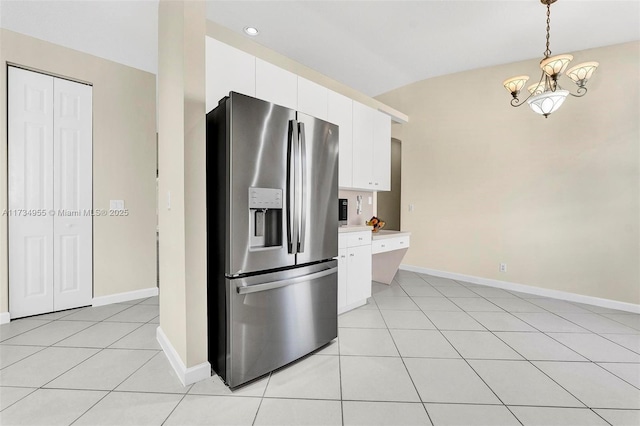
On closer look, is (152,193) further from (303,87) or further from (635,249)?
(635,249)

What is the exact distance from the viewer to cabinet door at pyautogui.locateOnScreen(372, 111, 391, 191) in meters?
3.83

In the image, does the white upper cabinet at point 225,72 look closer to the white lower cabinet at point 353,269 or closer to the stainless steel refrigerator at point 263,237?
the stainless steel refrigerator at point 263,237

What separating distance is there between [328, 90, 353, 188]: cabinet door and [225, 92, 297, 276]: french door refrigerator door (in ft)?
4.56

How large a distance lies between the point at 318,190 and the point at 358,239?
43.2 inches

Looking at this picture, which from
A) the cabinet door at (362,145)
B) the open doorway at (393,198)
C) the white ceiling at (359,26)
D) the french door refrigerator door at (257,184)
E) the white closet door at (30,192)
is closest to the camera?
the french door refrigerator door at (257,184)

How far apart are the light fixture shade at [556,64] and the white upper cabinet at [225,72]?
254 cm

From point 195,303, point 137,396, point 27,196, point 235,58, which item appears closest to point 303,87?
point 235,58

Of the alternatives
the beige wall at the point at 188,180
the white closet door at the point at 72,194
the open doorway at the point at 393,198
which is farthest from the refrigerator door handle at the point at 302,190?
the open doorway at the point at 393,198

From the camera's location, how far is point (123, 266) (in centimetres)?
344

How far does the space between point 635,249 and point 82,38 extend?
6379 millimetres

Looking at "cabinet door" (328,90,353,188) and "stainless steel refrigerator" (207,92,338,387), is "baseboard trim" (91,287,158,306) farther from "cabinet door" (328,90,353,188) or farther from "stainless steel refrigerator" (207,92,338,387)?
"cabinet door" (328,90,353,188)

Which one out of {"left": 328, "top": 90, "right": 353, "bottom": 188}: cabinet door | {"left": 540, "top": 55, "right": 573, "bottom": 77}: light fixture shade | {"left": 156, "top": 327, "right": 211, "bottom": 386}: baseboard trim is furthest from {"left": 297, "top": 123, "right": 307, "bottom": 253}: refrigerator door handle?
{"left": 540, "top": 55, "right": 573, "bottom": 77}: light fixture shade

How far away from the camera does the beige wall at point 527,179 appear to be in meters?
3.29

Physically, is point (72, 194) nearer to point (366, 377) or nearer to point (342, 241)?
point (342, 241)
